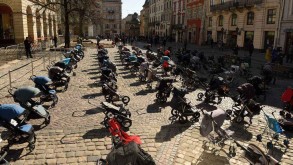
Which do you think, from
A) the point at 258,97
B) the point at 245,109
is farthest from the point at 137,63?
the point at 245,109

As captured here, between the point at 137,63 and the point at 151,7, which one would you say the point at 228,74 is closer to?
the point at 137,63

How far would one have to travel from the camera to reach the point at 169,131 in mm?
7727

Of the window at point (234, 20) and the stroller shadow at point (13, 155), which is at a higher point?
the window at point (234, 20)

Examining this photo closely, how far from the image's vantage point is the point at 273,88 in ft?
45.6

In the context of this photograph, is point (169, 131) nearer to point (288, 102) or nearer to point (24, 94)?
point (24, 94)

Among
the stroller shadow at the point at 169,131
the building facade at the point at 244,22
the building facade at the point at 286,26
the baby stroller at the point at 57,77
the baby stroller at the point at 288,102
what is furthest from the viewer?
the building facade at the point at 244,22

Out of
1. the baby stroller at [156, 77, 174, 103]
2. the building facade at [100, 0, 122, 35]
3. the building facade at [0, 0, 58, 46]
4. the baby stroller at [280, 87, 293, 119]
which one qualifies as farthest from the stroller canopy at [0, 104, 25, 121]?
the building facade at [100, 0, 122, 35]

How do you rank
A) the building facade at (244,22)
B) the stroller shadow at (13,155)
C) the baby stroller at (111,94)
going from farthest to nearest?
the building facade at (244,22) → the baby stroller at (111,94) → the stroller shadow at (13,155)

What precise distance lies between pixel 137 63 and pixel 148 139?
986cm

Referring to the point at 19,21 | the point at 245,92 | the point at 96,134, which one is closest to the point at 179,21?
the point at 19,21

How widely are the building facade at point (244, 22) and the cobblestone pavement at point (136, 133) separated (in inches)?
806

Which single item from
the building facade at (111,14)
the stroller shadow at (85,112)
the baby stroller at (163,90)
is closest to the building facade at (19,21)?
the stroller shadow at (85,112)

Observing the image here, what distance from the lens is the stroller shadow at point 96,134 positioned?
7219 mm

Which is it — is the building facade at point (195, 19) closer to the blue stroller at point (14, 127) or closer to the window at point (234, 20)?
the window at point (234, 20)
